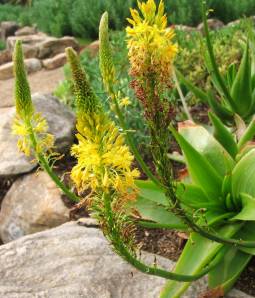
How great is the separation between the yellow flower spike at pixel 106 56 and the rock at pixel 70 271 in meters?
1.29

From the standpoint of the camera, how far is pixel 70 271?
2820 millimetres

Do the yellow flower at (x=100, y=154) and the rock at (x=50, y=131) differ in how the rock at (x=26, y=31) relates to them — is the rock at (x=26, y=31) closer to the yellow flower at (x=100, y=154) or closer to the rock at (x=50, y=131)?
the rock at (x=50, y=131)

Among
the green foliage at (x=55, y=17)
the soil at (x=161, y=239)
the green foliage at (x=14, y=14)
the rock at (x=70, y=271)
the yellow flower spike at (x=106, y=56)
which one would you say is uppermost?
the yellow flower spike at (x=106, y=56)

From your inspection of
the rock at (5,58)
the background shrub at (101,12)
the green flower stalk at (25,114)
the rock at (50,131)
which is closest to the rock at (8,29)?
the background shrub at (101,12)

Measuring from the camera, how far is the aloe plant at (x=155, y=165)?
5.49 ft

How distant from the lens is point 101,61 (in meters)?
1.72

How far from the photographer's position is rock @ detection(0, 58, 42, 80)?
35.3 feet

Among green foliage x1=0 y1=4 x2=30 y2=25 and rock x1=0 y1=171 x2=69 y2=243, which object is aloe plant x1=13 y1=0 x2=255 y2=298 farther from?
green foliage x1=0 y1=4 x2=30 y2=25

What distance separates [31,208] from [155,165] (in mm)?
2584

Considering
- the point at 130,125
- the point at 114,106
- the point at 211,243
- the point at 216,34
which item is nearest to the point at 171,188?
the point at 114,106

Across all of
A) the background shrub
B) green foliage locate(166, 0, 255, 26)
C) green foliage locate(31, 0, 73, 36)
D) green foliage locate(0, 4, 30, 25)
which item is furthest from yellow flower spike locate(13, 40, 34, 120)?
green foliage locate(0, 4, 30, 25)

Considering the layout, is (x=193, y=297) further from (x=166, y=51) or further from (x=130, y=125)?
(x=130, y=125)

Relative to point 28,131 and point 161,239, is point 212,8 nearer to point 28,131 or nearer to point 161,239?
point 161,239

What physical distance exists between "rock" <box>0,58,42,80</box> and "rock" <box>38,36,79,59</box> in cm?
51
